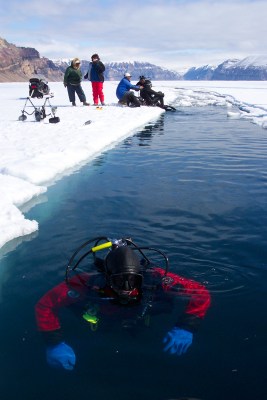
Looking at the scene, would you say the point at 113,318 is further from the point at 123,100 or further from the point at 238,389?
the point at 123,100

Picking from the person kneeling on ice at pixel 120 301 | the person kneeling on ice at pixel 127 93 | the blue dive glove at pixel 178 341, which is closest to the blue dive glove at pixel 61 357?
the person kneeling on ice at pixel 120 301

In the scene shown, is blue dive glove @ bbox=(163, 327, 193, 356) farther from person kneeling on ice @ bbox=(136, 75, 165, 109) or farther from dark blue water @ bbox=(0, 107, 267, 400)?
person kneeling on ice @ bbox=(136, 75, 165, 109)

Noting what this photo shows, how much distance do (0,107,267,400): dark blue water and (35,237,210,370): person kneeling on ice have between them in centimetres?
10

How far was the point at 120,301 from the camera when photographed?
3650 millimetres

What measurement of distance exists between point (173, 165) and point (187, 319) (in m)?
6.05

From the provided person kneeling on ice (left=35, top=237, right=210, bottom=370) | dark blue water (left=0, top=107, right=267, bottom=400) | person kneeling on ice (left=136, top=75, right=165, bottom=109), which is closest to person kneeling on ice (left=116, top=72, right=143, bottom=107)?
person kneeling on ice (left=136, top=75, right=165, bottom=109)

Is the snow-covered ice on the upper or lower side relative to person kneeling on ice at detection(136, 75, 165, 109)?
lower

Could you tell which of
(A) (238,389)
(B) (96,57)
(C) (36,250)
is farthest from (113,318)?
(B) (96,57)

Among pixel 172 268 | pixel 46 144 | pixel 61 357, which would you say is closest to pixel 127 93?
pixel 46 144

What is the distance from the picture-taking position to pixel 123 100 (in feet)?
65.3

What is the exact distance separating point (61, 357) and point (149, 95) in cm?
1867

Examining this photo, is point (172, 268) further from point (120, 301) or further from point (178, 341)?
point (178, 341)

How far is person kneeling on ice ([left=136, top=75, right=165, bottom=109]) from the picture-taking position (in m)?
20.2

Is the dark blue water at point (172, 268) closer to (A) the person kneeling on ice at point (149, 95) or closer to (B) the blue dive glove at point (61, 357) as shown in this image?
(B) the blue dive glove at point (61, 357)
